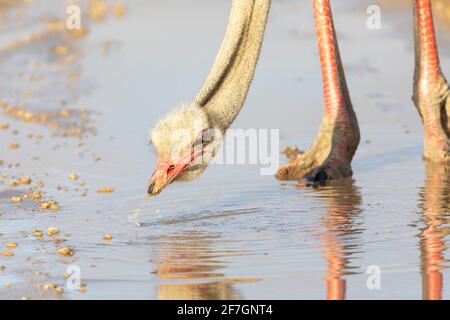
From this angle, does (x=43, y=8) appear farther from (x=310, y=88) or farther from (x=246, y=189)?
(x=246, y=189)

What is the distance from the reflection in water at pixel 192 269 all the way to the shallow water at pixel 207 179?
0.02m

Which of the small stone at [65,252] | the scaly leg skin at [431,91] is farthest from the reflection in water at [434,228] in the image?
the small stone at [65,252]

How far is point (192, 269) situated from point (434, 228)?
6.09ft

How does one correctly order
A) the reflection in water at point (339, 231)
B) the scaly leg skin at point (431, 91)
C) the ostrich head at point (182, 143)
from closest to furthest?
1. the reflection in water at point (339, 231)
2. the ostrich head at point (182, 143)
3. the scaly leg skin at point (431, 91)

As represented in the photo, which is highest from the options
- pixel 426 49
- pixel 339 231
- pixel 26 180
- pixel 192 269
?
pixel 426 49

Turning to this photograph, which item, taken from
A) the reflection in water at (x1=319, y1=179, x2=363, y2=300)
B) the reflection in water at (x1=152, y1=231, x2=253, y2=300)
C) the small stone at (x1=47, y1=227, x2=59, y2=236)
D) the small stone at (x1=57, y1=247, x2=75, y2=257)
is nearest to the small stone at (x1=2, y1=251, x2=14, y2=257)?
the small stone at (x1=57, y1=247, x2=75, y2=257)

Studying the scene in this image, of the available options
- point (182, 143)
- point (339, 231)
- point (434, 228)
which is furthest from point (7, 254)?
point (434, 228)

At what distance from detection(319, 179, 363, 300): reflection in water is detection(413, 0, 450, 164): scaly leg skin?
35.4 inches

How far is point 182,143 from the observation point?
28.2ft

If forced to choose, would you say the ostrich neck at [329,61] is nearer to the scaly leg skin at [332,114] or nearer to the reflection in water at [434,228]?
→ the scaly leg skin at [332,114]

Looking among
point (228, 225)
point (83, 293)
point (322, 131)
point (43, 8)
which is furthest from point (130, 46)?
point (83, 293)

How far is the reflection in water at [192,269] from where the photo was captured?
25.7ft

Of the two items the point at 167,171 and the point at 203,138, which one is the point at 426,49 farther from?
the point at 167,171

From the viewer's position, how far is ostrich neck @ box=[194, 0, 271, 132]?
8906 mm
